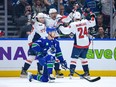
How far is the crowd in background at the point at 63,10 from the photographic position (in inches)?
620

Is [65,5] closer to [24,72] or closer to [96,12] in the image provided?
[96,12]

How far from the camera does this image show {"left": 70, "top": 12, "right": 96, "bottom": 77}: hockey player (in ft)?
48.0

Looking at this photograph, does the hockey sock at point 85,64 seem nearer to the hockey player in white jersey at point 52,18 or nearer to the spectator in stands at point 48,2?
the hockey player in white jersey at point 52,18

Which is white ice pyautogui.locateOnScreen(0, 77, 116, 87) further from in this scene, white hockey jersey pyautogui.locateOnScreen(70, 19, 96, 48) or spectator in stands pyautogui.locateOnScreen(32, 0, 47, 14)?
spectator in stands pyautogui.locateOnScreen(32, 0, 47, 14)

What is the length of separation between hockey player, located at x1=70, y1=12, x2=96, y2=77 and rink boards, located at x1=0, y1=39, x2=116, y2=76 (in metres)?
0.92

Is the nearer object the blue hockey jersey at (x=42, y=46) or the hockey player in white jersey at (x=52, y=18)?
the blue hockey jersey at (x=42, y=46)

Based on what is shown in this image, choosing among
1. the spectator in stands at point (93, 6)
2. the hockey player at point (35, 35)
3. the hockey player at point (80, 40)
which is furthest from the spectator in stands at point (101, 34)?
the hockey player at point (35, 35)

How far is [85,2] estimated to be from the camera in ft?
53.6

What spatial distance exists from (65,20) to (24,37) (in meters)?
1.42

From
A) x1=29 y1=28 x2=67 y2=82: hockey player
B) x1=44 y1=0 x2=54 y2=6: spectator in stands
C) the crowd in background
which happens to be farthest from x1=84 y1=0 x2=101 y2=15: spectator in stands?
x1=29 y1=28 x2=67 y2=82: hockey player

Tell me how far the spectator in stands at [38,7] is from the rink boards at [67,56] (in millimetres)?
910

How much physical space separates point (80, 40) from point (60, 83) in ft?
5.17

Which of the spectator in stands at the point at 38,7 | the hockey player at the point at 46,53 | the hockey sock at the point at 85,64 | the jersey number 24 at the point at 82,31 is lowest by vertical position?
the hockey sock at the point at 85,64

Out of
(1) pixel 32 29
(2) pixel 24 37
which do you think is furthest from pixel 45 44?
(2) pixel 24 37
